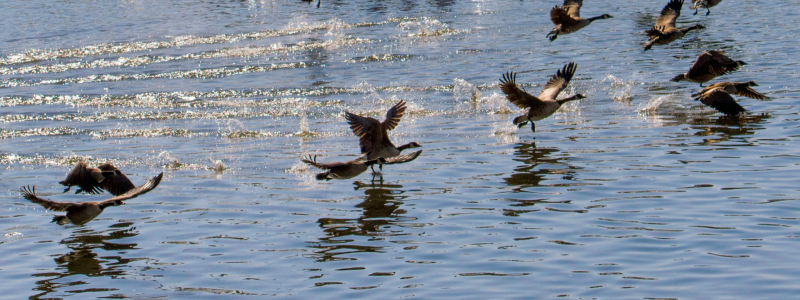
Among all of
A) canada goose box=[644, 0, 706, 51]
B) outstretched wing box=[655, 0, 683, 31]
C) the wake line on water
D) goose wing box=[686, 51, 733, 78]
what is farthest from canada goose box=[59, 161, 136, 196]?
the wake line on water

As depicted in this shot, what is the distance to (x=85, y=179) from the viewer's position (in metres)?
8.19

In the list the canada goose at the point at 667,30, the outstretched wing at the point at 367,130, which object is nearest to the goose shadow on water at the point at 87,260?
the outstretched wing at the point at 367,130

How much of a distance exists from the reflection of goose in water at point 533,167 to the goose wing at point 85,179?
391 cm

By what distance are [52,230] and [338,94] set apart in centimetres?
777

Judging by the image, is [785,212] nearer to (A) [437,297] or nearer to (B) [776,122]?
(A) [437,297]

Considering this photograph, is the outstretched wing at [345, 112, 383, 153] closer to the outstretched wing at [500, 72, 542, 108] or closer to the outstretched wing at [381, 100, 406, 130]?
the outstretched wing at [381, 100, 406, 130]

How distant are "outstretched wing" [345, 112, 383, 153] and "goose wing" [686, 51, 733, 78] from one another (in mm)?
5199

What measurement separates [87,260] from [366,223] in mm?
2249

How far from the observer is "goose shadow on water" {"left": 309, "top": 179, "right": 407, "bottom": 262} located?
21.9ft

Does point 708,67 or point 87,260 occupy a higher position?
point 708,67

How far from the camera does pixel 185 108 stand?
14148 millimetres

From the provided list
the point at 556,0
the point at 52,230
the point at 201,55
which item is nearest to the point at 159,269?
the point at 52,230

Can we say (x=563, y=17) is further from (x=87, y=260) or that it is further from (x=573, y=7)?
(x=87, y=260)

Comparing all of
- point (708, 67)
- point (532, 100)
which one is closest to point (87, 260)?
point (532, 100)
